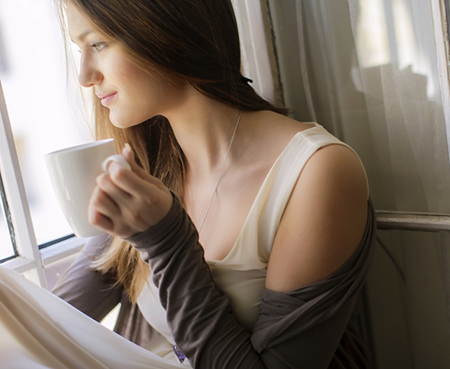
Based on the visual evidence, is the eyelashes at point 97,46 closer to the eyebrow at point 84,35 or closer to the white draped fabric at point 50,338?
the eyebrow at point 84,35

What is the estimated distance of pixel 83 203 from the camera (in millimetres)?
605

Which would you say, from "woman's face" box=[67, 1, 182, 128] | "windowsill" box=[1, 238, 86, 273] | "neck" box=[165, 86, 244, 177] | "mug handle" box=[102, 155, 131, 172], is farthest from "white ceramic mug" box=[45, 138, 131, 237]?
"windowsill" box=[1, 238, 86, 273]

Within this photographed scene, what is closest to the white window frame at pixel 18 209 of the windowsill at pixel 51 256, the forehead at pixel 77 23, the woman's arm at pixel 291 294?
the windowsill at pixel 51 256

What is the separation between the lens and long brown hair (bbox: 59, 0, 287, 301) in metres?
0.84

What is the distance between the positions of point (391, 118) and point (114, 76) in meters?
0.63

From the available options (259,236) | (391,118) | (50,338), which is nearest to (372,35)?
(391,118)

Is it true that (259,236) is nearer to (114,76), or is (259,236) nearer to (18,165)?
(114,76)

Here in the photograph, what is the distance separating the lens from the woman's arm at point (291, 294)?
0.77m

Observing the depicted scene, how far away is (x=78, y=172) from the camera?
1.92 ft

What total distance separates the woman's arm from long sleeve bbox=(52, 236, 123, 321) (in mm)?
369

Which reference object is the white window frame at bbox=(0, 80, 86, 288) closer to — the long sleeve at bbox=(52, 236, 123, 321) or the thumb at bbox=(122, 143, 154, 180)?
the long sleeve at bbox=(52, 236, 123, 321)

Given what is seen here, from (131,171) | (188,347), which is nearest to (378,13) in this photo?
(131,171)

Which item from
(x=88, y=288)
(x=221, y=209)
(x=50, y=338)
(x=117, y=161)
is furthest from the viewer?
(x=88, y=288)

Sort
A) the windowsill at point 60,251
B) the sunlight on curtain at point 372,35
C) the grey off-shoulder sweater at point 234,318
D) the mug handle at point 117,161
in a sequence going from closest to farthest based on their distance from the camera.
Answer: the mug handle at point 117,161 → the grey off-shoulder sweater at point 234,318 → the sunlight on curtain at point 372,35 → the windowsill at point 60,251
